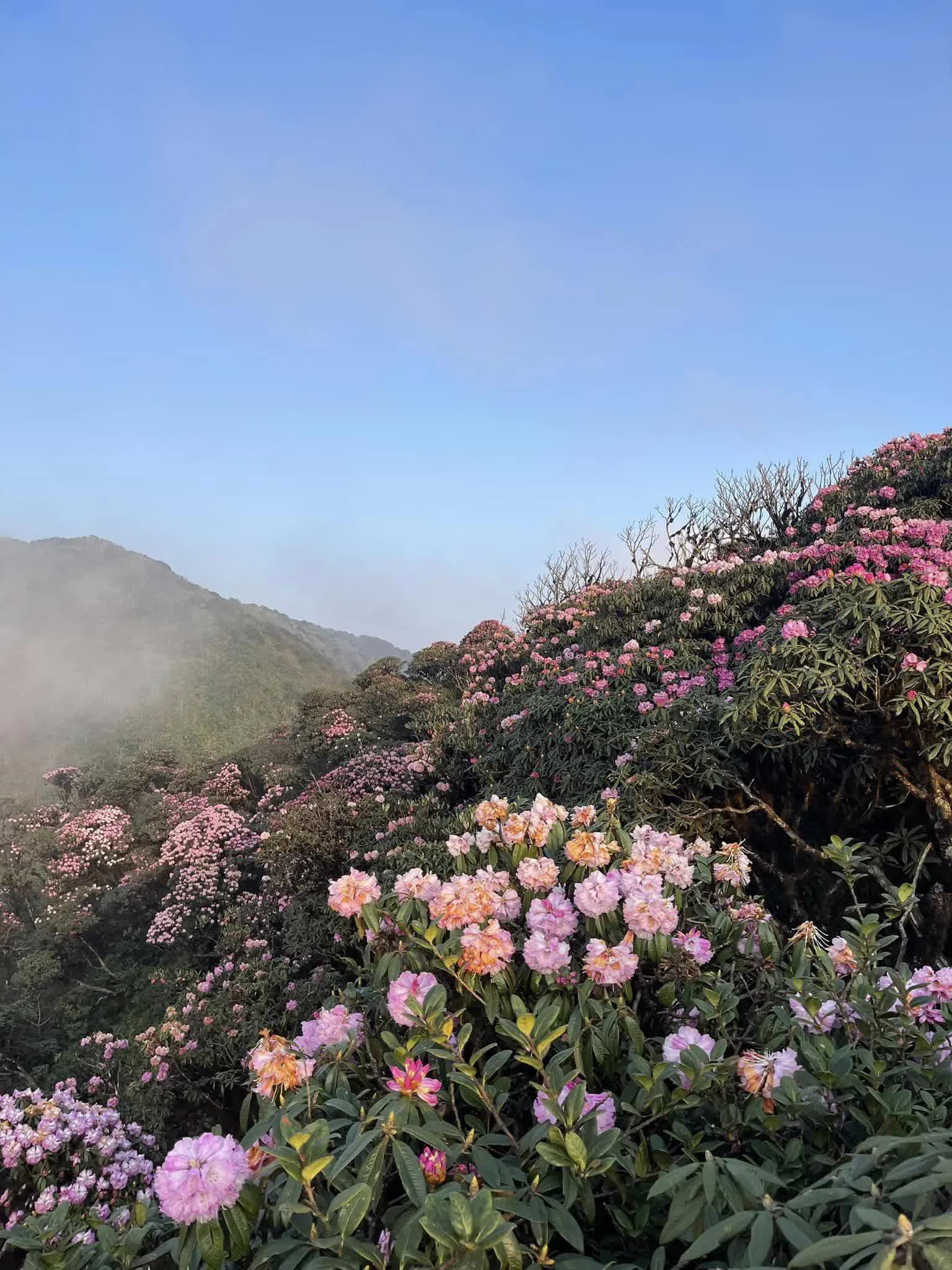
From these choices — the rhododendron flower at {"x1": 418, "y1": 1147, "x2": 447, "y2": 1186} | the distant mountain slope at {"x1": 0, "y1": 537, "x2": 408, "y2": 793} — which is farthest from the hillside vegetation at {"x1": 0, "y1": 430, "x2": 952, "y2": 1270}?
the distant mountain slope at {"x1": 0, "y1": 537, "x2": 408, "y2": 793}

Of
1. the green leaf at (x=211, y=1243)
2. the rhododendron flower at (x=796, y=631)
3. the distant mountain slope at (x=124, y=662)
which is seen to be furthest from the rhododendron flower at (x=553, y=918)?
the distant mountain slope at (x=124, y=662)

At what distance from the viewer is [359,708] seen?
450 inches

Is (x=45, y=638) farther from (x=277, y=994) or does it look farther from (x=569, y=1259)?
(x=569, y=1259)

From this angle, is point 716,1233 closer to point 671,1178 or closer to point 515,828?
point 671,1178

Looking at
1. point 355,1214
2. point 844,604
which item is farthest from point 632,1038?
point 844,604

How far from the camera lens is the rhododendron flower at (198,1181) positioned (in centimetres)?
102

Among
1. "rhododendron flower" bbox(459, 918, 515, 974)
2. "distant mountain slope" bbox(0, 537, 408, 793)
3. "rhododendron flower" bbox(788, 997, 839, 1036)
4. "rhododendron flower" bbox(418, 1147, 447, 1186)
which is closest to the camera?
"rhododendron flower" bbox(418, 1147, 447, 1186)

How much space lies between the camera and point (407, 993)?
1.46m

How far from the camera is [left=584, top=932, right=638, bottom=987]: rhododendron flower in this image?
156 cm

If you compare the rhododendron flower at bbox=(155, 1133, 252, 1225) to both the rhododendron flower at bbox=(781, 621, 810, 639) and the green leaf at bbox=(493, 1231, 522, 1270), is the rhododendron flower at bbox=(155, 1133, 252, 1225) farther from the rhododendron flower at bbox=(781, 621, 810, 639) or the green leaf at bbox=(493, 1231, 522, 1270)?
the rhododendron flower at bbox=(781, 621, 810, 639)

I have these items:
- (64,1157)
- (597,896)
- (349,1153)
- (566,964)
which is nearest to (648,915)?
(597,896)

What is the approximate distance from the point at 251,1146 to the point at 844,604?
3883 mm

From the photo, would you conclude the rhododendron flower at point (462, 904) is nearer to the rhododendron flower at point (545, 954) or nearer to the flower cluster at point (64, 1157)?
the rhododendron flower at point (545, 954)

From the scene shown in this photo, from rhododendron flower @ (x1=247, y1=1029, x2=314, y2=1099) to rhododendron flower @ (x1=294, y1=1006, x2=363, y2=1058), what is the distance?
0.58ft
